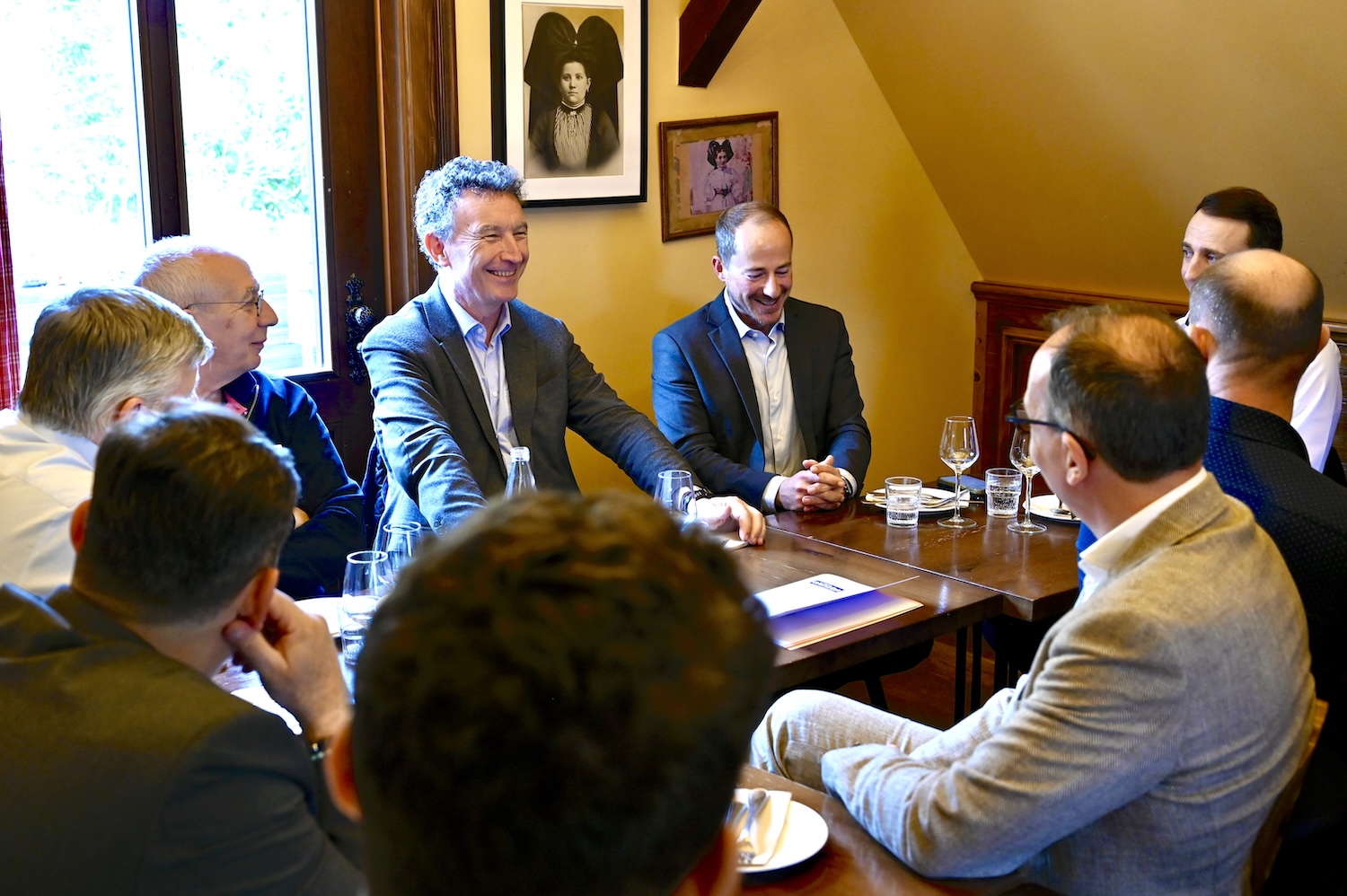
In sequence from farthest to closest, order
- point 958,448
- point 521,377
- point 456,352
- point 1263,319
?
point 521,377, point 456,352, point 958,448, point 1263,319

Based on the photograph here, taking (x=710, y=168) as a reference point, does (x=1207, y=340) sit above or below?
below

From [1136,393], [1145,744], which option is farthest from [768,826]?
[1136,393]

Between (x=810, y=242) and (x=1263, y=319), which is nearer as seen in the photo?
(x=1263, y=319)

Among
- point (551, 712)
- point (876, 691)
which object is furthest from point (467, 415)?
point (551, 712)

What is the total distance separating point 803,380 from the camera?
3680 millimetres

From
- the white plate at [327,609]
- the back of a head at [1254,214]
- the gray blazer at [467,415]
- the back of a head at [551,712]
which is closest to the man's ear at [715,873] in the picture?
the back of a head at [551,712]

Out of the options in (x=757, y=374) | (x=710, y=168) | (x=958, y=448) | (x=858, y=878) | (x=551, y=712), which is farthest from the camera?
(x=710, y=168)

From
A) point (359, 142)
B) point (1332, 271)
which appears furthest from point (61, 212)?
point (1332, 271)

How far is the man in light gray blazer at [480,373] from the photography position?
2.98 m

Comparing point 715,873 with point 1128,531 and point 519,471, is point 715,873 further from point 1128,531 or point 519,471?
point 519,471

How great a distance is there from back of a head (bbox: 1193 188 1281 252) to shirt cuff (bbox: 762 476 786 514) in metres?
1.45

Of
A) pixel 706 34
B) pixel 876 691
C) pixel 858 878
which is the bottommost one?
pixel 876 691

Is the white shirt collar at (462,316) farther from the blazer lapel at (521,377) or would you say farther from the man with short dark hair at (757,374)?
the man with short dark hair at (757,374)

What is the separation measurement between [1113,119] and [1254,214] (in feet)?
2.53
